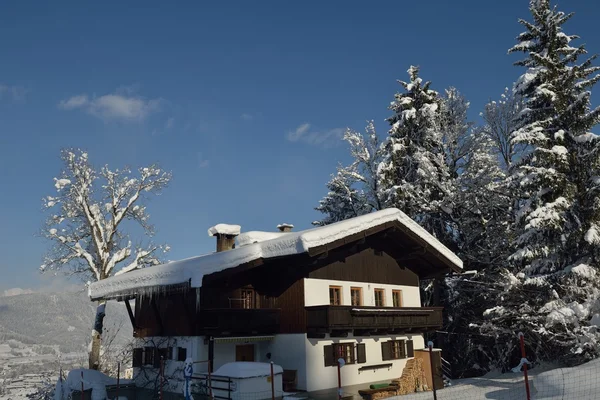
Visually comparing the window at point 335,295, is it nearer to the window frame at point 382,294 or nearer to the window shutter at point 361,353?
the window shutter at point 361,353

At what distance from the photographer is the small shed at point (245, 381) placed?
50.9 ft

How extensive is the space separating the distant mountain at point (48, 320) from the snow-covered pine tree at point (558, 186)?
11876cm

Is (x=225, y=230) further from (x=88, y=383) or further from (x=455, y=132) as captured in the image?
(x=455, y=132)

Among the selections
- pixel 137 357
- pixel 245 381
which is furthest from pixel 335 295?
pixel 137 357

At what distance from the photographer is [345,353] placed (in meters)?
20.6

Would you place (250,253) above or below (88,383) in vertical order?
above

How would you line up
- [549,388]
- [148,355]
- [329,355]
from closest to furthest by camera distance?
1. [549,388]
2. [329,355]
3. [148,355]

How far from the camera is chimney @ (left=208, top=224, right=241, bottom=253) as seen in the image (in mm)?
24734

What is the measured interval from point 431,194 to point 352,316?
1395 cm

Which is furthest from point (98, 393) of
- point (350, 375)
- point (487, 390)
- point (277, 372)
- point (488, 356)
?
point (488, 356)

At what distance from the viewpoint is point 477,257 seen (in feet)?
99.8

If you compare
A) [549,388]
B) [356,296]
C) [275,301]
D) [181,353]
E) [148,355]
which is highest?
[356,296]

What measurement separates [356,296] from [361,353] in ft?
8.26

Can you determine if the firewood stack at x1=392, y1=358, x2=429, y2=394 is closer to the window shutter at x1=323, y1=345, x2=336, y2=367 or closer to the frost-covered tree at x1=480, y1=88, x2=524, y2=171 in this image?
the window shutter at x1=323, y1=345, x2=336, y2=367
